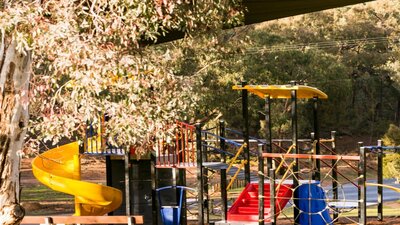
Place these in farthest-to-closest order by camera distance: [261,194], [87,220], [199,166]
A: 1. [199,166]
2. [261,194]
3. [87,220]

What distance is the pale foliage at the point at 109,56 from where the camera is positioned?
28.8 feet

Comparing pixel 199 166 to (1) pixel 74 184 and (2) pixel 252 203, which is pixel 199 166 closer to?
(2) pixel 252 203

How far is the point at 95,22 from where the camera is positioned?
9156mm

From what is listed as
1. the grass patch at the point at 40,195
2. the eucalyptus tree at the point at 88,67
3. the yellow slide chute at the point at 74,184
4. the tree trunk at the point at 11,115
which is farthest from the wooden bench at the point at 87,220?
the grass patch at the point at 40,195

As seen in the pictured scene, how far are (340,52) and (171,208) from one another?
27.3 metres

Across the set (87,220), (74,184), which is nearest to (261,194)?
(87,220)

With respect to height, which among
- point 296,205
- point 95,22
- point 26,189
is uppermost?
point 95,22

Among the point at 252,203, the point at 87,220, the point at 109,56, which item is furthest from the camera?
the point at 252,203

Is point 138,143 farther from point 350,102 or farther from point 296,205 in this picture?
point 350,102

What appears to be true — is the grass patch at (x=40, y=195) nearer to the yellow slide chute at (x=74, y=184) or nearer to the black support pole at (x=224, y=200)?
the yellow slide chute at (x=74, y=184)

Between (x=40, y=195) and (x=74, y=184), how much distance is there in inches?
554

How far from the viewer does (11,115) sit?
9.98 m

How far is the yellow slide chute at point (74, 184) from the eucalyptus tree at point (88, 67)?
2.81m

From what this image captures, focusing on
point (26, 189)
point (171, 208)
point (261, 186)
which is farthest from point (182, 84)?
point (26, 189)
